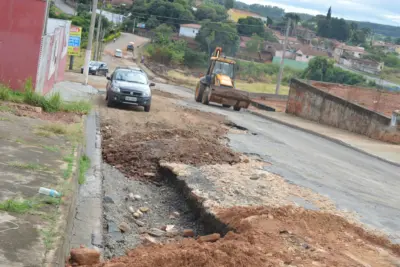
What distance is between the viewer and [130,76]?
23719 mm

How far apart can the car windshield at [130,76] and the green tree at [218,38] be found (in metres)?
69.2

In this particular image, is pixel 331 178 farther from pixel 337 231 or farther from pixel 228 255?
pixel 228 255

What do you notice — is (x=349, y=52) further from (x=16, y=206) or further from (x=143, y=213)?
(x=16, y=206)

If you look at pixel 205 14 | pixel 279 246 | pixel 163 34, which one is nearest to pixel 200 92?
pixel 279 246

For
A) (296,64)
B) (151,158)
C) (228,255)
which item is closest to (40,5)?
(151,158)

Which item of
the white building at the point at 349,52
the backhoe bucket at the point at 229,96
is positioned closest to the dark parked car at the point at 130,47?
the white building at the point at 349,52

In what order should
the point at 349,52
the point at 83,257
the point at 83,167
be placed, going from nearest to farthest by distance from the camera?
the point at 83,257
the point at 83,167
the point at 349,52

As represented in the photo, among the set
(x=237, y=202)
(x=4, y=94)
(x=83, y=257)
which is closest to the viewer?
(x=83, y=257)

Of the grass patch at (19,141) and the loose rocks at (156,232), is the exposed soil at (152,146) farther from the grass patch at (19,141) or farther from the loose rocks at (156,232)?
the loose rocks at (156,232)

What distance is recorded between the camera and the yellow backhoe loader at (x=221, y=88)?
30922 mm

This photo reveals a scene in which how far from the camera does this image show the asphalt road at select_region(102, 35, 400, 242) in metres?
10.5

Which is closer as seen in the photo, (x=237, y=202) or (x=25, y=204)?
(x=25, y=204)

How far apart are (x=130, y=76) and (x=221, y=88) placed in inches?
324

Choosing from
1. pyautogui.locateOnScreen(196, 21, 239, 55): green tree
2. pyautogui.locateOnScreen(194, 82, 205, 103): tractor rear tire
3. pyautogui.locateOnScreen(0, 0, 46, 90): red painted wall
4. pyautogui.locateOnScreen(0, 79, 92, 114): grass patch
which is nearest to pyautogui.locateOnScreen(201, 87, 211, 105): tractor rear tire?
pyautogui.locateOnScreen(194, 82, 205, 103): tractor rear tire
